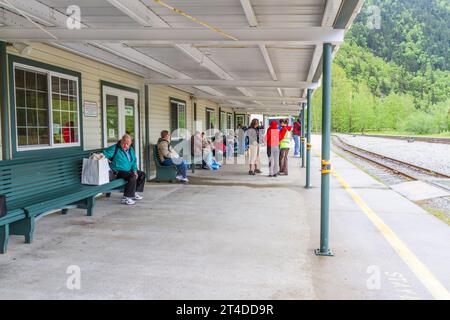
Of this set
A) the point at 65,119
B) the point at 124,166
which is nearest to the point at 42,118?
the point at 65,119

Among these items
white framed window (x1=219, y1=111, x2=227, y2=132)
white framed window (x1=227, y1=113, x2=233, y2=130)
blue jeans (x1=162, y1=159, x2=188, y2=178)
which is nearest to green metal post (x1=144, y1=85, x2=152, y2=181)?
blue jeans (x1=162, y1=159, x2=188, y2=178)

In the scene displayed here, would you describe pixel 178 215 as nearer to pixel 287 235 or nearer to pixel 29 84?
pixel 287 235

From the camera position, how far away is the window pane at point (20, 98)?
20.6 ft

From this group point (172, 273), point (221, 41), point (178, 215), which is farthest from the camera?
point (178, 215)

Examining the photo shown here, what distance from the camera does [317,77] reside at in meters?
10.8

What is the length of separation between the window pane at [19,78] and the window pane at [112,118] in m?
2.82

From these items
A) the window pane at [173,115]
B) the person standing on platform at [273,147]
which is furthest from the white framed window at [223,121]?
the person standing on platform at [273,147]

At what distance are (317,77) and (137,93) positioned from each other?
Answer: 4.59 metres

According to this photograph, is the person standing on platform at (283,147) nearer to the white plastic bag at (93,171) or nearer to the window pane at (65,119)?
the white plastic bag at (93,171)

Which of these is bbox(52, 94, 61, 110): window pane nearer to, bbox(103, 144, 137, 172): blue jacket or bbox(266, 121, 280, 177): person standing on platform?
bbox(103, 144, 137, 172): blue jacket

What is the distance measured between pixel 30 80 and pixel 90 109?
1.85 m

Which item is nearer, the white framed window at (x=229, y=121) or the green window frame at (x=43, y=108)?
the green window frame at (x=43, y=108)
